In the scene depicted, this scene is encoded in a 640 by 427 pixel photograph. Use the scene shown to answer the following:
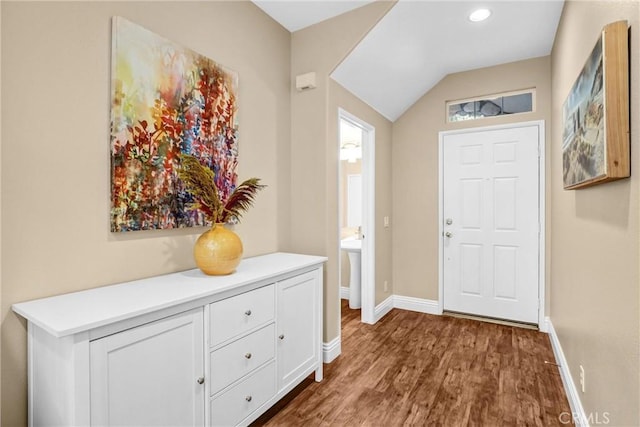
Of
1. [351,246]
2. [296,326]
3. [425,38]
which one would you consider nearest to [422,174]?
[351,246]

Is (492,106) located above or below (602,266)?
above

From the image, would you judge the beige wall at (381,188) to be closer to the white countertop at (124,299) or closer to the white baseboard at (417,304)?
the white baseboard at (417,304)

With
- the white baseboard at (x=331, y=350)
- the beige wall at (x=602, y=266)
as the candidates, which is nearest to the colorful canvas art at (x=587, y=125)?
the beige wall at (x=602, y=266)

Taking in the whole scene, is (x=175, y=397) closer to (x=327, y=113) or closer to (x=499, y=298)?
(x=327, y=113)

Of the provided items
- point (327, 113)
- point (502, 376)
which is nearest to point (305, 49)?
point (327, 113)

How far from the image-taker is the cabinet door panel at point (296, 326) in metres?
1.96

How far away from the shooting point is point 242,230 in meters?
2.32

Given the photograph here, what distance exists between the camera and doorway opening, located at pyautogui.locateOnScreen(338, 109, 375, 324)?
134 inches

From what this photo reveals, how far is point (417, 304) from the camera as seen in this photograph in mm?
3854

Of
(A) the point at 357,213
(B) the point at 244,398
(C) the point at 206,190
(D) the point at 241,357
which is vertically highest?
(C) the point at 206,190

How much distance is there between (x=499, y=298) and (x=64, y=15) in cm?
400

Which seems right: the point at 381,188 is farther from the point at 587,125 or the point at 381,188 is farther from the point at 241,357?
the point at 241,357

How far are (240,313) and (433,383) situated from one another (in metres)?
1.52

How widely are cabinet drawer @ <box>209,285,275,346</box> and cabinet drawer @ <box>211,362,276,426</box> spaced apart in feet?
0.87
